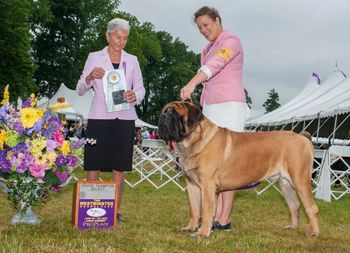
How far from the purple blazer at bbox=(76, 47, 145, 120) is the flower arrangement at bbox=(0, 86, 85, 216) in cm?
44

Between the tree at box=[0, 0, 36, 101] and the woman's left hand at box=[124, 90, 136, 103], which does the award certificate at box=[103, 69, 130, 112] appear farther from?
the tree at box=[0, 0, 36, 101]

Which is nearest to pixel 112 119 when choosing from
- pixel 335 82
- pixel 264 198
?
pixel 264 198

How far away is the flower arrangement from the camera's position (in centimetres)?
442

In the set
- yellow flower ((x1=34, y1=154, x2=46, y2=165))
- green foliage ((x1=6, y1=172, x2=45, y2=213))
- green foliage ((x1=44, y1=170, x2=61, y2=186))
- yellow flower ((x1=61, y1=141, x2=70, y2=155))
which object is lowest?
green foliage ((x1=6, y1=172, x2=45, y2=213))

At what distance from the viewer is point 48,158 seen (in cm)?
447

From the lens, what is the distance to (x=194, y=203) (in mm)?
4758

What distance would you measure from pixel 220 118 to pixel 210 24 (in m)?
0.93

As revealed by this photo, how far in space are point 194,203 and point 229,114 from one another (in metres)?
0.94

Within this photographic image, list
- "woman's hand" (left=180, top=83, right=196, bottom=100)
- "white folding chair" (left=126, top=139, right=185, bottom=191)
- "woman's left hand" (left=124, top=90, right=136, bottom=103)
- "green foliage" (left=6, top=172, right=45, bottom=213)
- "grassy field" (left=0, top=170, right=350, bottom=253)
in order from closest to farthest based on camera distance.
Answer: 1. "grassy field" (left=0, top=170, right=350, bottom=253)
2. "woman's hand" (left=180, top=83, right=196, bottom=100)
3. "green foliage" (left=6, top=172, right=45, bottom=213)
4. "woman's left hand" (left=124, top=90, right=136, bottom=103)
5. "white folding chair" (left=126, top=139, right=185, bottom=191)

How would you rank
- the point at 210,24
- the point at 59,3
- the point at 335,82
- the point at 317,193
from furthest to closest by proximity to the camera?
the point at 59,3 < the point at 335,82 < the point at 317,193 < the point at 210,24

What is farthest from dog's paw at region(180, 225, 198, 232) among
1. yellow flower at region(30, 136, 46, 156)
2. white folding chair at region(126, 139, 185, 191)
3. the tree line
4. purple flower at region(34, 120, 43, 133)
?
the tree line

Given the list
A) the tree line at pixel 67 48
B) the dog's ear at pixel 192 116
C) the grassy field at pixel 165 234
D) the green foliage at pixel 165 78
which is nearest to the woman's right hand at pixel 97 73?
the dog's ear at pixel 192 116

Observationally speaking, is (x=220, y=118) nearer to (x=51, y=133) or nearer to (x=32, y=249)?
(x=51, y=133)

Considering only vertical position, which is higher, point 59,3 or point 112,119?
point 59,3
